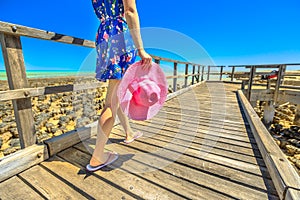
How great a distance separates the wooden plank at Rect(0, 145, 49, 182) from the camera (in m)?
0.99

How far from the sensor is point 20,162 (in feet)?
3.48

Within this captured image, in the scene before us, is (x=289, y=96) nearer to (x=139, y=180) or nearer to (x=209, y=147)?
(x=209, y=147)

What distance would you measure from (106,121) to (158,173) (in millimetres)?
509

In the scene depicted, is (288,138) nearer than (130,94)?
No

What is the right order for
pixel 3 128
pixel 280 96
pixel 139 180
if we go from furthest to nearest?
pixel 280 96 → pixel 3 128 → pixel 139 180

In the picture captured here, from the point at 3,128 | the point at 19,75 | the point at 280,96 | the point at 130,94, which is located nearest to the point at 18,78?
the point at 19,75

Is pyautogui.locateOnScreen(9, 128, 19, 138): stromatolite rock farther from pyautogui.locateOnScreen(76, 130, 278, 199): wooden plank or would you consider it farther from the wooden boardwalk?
pyautogui.locateOnScreen(76, 130, 278, 199): wooden plank

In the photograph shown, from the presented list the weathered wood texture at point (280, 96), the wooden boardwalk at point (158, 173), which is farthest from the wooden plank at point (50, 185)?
the weathered wood texture at point (280, 96)

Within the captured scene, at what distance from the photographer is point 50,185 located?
96 cm

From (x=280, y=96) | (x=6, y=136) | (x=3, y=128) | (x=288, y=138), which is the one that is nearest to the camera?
(x=6, y=136)

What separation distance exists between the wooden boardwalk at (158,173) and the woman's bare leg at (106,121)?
4.5 inches

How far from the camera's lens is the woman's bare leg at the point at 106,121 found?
107 cm

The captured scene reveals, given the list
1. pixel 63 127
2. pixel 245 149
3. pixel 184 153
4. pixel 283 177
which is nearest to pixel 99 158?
pixel 184 153

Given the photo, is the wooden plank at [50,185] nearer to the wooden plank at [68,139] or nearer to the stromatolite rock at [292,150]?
the wooden plank at [68,139]
